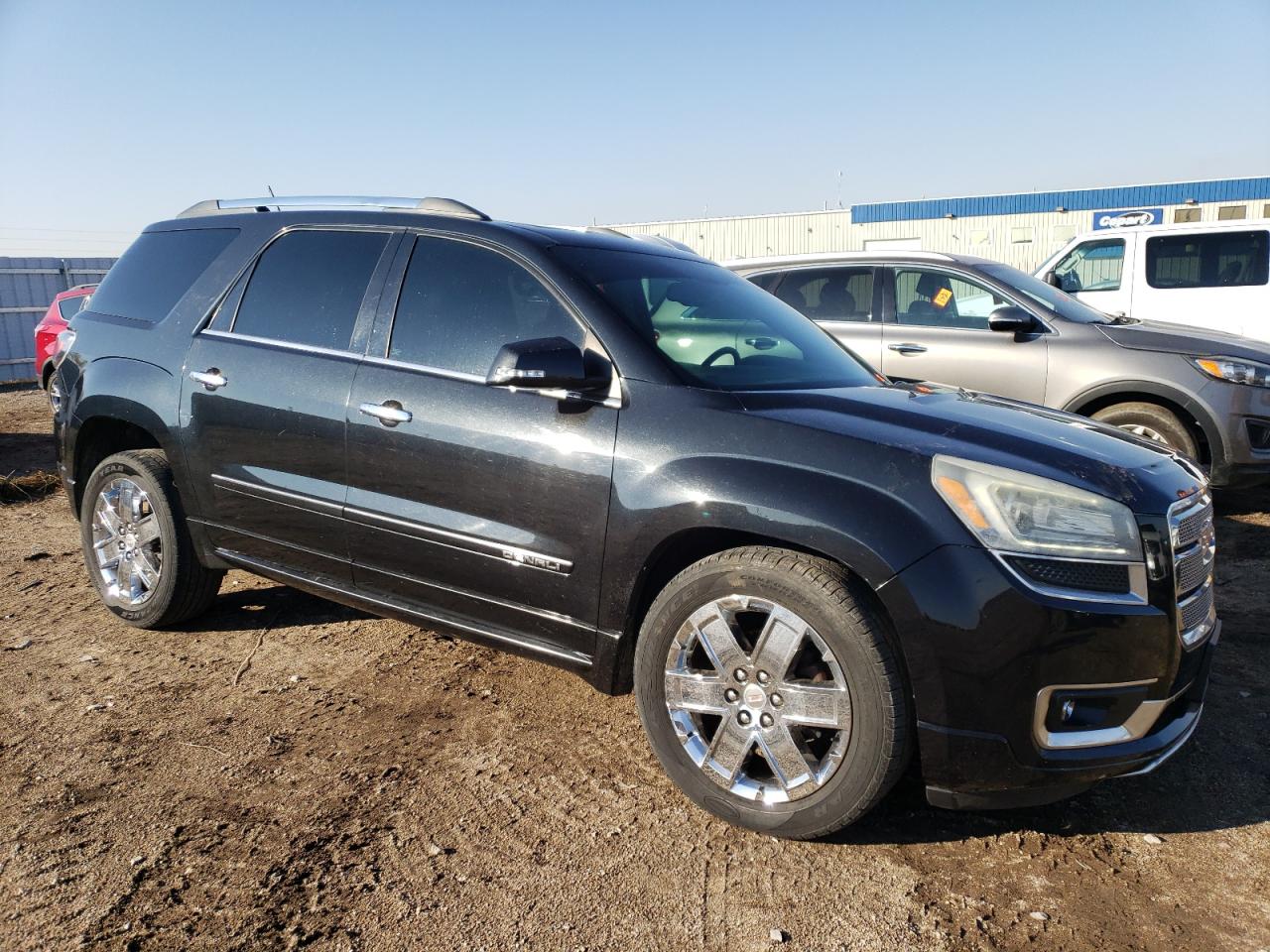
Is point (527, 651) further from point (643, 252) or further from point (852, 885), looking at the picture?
point (643, 252)

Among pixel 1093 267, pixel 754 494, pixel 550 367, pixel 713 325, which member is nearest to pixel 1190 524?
pixel 754 494

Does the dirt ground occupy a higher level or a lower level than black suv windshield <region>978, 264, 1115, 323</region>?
lower

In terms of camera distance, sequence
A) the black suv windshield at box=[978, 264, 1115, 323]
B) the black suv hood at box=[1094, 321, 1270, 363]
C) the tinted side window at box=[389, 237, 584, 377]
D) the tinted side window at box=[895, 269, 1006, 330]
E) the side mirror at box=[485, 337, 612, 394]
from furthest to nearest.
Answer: the tinted side window at box=[895, 269, 1006, 330]
the black suv windshield at box=[978, 264, 1115, 323]
the black suv hood at box=[1094, 321, 1270, 363]
the tinted side window at box=[389, 237, 584, 377]
the side mirror at box=[485, 337, 612, 394]

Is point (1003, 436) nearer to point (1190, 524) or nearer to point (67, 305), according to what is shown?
point (1190, 524)

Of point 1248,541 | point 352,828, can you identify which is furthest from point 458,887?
point 1248,541

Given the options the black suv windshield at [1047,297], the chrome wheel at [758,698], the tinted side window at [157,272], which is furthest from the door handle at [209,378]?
the black suv windshield at [1047,297]

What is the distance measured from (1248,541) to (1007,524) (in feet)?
14.8

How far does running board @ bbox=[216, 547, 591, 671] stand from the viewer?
309 cm

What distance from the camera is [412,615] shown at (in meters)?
3.42

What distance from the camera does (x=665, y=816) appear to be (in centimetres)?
283

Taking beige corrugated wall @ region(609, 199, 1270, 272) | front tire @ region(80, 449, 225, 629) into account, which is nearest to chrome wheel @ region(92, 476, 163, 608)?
front tire @ region(80, 449, 225, 629)

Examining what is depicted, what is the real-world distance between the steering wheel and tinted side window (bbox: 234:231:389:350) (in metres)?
1.35

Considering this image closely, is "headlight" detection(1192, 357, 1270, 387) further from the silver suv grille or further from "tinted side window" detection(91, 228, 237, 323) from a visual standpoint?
"tinted side window" detection(91, 228, 237, 323)

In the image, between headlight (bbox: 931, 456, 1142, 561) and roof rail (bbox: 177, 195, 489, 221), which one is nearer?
headlight (bbox: 931, 456, 1142, 561)
